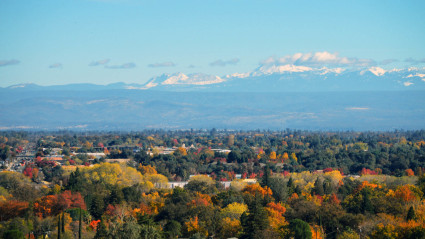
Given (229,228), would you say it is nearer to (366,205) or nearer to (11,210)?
(366,205)

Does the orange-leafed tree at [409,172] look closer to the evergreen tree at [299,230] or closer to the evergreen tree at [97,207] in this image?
the evergreen tree at [97,207]

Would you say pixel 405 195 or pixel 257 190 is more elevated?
pixel 405 195

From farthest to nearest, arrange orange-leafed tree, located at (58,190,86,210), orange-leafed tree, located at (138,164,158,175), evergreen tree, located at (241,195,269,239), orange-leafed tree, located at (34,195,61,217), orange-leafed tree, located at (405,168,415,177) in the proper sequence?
orange-leafed tree, located at (138,164,158,175) → orange-leafed tree, located at (405,168,415,177) → orange-leafed tree, located at (58,190,86,210) → orange-leafed tree, located at (34,195,61,217) → evergreen tree, located at (241,195,269,239)

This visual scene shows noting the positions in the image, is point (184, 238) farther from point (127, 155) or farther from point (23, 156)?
point (23, 156)

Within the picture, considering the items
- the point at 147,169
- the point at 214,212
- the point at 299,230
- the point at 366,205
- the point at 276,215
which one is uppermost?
the point at 366,205

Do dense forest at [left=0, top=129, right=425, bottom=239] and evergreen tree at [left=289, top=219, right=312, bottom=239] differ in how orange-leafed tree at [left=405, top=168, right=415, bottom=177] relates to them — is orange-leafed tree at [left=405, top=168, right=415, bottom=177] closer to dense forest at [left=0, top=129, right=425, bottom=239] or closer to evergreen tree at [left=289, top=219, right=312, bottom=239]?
dense forest at [left=0, top=129, right=425, bottom=239]

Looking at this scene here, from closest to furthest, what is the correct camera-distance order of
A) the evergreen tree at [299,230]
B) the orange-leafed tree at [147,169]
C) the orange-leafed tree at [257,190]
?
the evergreen tree at [299,230] < the orange-leafed tree at [257,190] < the orange-leafed tree at [147,169]

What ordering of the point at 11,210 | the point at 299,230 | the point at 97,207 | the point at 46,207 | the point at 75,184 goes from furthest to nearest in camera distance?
the point at 75,184
the point at 97,207
the point at 46,207
the point at 11,210
the point at 299,230

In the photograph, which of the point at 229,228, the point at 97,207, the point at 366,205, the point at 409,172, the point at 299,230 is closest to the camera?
the point at 299,230

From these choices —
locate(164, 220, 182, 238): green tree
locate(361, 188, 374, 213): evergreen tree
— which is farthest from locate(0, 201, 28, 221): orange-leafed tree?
locate(361, 188, 374, 213): evergreen tree

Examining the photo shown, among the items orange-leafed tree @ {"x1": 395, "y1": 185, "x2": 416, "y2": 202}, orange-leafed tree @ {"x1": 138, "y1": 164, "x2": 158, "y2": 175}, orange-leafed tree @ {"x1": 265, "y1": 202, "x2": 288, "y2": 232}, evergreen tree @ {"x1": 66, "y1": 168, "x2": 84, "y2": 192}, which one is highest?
orange-leafed tree @ {"x1": 395, "y1": 185, "x2": 416, "y2": 202}

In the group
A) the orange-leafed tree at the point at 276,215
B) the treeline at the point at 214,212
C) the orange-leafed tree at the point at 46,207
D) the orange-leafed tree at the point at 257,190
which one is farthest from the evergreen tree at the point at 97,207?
the orange-leafed tree at the point at 257,190

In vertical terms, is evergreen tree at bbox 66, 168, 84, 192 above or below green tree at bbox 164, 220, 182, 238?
above

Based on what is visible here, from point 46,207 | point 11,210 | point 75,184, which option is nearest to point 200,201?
point 46,207
